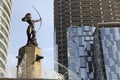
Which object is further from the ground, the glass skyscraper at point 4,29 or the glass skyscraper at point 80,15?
the glass skyscraper at point 80,15

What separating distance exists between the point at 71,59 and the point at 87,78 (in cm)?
1318

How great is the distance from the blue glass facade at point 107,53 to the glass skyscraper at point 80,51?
6817 mm

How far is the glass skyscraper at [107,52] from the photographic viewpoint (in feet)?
465

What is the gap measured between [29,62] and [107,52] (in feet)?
420

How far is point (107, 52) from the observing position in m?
147

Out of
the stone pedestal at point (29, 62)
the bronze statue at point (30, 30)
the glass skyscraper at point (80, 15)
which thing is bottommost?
the stone pedestal at point (29, 62)

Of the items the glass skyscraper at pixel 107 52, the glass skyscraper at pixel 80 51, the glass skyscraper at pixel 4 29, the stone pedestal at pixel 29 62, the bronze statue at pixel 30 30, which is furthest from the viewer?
the glass skyscraper at pixel 80 51

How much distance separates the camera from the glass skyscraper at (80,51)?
162m

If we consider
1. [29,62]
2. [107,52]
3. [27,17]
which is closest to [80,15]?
[107,52]

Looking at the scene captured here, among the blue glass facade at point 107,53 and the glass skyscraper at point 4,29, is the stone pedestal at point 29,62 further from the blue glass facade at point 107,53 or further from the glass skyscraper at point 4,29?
the blue glass facade at point 107,53

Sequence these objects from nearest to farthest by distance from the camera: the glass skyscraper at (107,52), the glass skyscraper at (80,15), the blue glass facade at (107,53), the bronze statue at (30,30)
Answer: the bronze statue at (30,30) → the blue glass facade at (107,53) → the glass skyscraper at (107,52) → the glass skyscraper at (80,15)

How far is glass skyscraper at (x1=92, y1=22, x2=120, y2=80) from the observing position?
14162cm

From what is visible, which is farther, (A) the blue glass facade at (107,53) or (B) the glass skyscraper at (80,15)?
(B) the glass skyscraper at (80,15)

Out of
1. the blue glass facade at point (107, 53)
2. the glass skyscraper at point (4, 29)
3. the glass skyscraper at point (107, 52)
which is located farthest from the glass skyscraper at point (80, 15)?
the glass skyscraper at point (4, 29)
